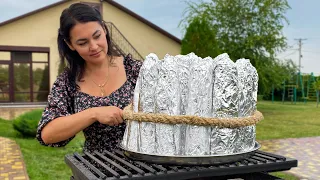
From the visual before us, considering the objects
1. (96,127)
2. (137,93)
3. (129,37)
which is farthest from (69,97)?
(129,37)

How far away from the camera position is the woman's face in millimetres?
1637

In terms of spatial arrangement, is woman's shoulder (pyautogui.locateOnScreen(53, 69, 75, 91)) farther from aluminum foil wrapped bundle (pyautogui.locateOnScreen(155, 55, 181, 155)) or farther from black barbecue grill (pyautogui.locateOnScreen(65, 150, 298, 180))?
aluminum foil wrapped bundle (pyautogui.locateOnScreen(155, 55, 181, 155))

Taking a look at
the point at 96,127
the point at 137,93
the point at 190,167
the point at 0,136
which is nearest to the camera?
the point at 190,167

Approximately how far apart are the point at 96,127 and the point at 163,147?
2.06 ft

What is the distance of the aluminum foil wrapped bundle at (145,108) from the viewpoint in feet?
4.32

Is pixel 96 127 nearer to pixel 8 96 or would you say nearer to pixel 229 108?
pixel 229 108

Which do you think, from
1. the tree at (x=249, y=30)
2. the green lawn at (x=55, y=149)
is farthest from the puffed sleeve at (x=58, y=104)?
the tree at (x=249, y=30)

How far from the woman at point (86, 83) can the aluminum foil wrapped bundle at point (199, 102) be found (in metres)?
0.42

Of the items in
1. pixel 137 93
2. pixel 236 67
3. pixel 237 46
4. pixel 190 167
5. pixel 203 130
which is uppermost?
pixel 237 46

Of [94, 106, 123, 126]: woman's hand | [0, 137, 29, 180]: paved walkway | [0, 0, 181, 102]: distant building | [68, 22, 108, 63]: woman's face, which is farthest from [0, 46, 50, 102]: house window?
[94, 106, 123, 126]: woman's hand

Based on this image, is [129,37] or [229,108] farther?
[129,37]

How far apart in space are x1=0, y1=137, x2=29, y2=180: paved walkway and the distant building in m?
9.64

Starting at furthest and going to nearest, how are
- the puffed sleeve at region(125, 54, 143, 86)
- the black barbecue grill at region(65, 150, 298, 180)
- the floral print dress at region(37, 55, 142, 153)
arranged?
the puffed sleeve at region(125, 54, 143, 86)
the floral print dress at region(37, 55, 142, 153)
the black barbecue grill at region(65, 150, 298, 180)

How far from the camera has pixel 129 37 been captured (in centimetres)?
1756
